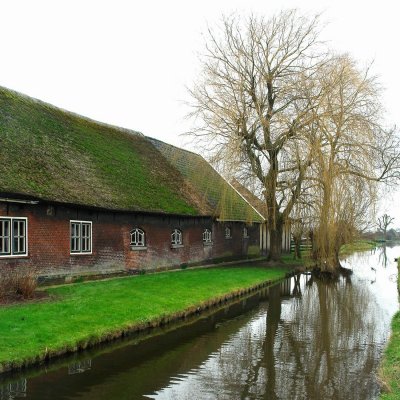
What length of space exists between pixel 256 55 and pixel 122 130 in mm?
8624

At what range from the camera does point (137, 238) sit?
66.7 feet

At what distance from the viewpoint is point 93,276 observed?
1762 centimetres

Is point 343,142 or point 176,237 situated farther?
point 176,237

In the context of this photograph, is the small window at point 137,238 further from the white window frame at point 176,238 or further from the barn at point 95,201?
the white window frame at point 176,238

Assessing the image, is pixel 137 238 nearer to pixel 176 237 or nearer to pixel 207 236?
pixel 176 237

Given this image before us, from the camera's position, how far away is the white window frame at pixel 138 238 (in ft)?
65.7

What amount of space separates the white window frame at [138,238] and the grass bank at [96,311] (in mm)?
1855

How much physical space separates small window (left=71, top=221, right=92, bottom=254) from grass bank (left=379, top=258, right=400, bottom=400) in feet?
35.8

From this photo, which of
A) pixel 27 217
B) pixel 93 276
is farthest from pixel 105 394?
pixel 93 276

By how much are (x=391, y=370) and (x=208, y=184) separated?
826 inches

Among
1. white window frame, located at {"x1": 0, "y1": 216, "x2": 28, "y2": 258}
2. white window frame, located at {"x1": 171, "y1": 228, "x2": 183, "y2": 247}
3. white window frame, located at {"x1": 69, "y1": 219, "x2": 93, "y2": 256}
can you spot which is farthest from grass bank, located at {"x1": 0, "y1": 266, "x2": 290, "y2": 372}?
white window frame, located at {"x1": 171, "y1": 228, "x2": 183, "y2": 247}

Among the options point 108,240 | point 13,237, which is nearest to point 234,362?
point 13,237

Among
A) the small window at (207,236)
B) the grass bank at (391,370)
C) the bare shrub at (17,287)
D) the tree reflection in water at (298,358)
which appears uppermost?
the small window at (207,236)

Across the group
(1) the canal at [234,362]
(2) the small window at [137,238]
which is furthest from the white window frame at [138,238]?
(1) the canal at [234,362]
